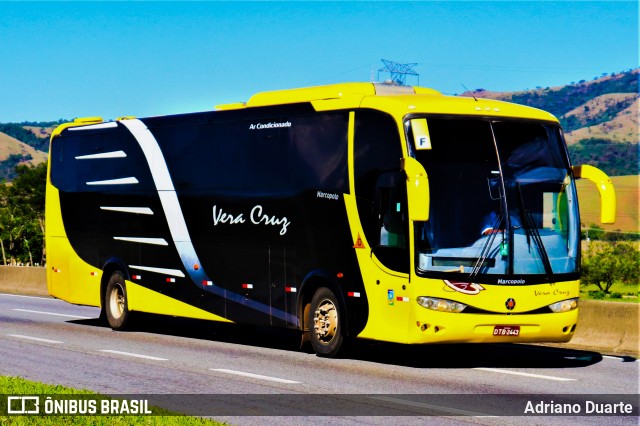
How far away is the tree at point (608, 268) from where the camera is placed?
7438 cm

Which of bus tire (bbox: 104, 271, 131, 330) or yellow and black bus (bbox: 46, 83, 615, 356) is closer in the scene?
yellow and black bus (bbox: 46, 83, 615, 356)

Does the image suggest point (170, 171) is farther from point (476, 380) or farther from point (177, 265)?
point (476, 380)

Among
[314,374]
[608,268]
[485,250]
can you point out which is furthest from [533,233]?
[608,268]

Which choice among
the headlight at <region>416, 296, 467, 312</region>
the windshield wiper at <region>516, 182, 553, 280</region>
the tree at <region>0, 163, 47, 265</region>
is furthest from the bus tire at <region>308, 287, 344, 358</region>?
the tree at <region>0, 163, 47, 265</region>

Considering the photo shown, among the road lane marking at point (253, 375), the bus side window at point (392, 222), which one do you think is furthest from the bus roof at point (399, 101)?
the road lane marking at point (253, 375)

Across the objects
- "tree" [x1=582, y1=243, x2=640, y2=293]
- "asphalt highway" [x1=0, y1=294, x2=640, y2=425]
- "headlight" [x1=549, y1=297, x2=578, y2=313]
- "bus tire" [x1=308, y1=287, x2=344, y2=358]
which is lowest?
"tree" [x1=582, y1=243, x2=640, y2=293]

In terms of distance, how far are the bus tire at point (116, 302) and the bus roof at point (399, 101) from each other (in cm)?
557

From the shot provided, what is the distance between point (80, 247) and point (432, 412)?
13327mm

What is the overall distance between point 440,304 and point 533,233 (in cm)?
160

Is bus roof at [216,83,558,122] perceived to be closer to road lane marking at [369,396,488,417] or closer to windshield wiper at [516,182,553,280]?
windshield wiper at [516,182,553,280]

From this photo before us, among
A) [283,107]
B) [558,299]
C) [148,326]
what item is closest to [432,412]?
[558,299]

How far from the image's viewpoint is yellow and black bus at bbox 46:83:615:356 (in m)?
15.4

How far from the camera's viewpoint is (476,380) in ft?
47.7

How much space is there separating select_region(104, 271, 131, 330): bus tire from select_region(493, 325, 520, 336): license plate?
876cm
